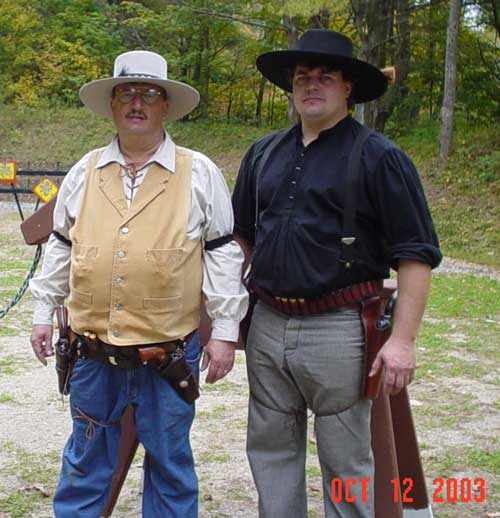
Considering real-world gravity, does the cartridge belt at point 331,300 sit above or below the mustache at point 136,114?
below

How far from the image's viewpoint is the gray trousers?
260cm

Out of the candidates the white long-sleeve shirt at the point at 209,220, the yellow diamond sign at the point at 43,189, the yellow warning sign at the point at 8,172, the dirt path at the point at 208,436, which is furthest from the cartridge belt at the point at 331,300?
the yellow warning sign at the point at 8,172

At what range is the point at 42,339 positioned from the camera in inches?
111

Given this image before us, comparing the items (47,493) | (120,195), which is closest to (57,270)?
(120,195)

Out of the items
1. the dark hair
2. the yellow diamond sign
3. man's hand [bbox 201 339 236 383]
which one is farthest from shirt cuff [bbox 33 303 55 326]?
the yellow diamond sign

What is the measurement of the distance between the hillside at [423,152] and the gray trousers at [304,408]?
9.40 meters

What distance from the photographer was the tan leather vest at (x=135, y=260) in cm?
257

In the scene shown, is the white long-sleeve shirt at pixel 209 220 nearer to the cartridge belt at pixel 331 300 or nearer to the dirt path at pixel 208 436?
the cartridge belt at pixel 331 300

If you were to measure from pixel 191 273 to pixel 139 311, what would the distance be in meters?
0.22

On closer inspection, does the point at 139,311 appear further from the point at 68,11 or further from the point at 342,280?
the point at 68,11

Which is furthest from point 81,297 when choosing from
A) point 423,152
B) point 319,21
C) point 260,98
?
point 260,98

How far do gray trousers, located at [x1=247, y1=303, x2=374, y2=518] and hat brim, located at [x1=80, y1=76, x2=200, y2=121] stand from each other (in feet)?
2.50

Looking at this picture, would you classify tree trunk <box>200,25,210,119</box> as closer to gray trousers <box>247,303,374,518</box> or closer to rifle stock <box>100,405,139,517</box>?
rifle stock <box>100,405,139,517</box>

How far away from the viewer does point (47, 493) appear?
3.66 m
